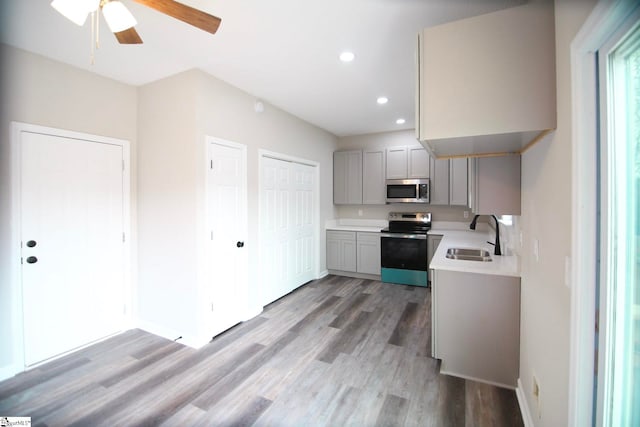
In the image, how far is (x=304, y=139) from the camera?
171 inches

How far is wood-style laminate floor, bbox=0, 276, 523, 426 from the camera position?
5.87 ft

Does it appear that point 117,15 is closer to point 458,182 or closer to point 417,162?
point 417,162

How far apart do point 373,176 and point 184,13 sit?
4.02 meters

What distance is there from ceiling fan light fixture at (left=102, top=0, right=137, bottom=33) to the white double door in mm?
2171

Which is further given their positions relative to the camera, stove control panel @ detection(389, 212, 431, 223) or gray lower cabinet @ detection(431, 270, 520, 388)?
stove control panel @ detection(389, 212, 431, 223)

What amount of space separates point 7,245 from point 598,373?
3.70 m

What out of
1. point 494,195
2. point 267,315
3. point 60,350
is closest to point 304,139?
point 267,315

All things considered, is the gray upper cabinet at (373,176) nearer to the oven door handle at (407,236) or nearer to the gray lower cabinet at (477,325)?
the oven door handle at (407,236)

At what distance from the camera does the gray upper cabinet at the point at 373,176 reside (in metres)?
4.93

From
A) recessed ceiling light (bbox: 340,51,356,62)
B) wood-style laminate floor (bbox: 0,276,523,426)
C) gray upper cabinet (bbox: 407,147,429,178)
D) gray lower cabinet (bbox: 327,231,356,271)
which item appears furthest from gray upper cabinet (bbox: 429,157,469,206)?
recessed ceiling light (bbox: 340,51,356,62)

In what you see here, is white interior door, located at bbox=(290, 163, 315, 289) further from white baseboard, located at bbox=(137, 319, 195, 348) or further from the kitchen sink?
the kitchen sink

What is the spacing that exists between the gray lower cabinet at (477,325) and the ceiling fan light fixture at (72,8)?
2.64 m

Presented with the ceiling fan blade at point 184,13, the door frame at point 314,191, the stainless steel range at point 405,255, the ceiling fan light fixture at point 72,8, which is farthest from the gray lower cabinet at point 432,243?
the ceiling fan light fixture at point 72,8

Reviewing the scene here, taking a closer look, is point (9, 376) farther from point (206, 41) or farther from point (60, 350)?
point (206, 41)
